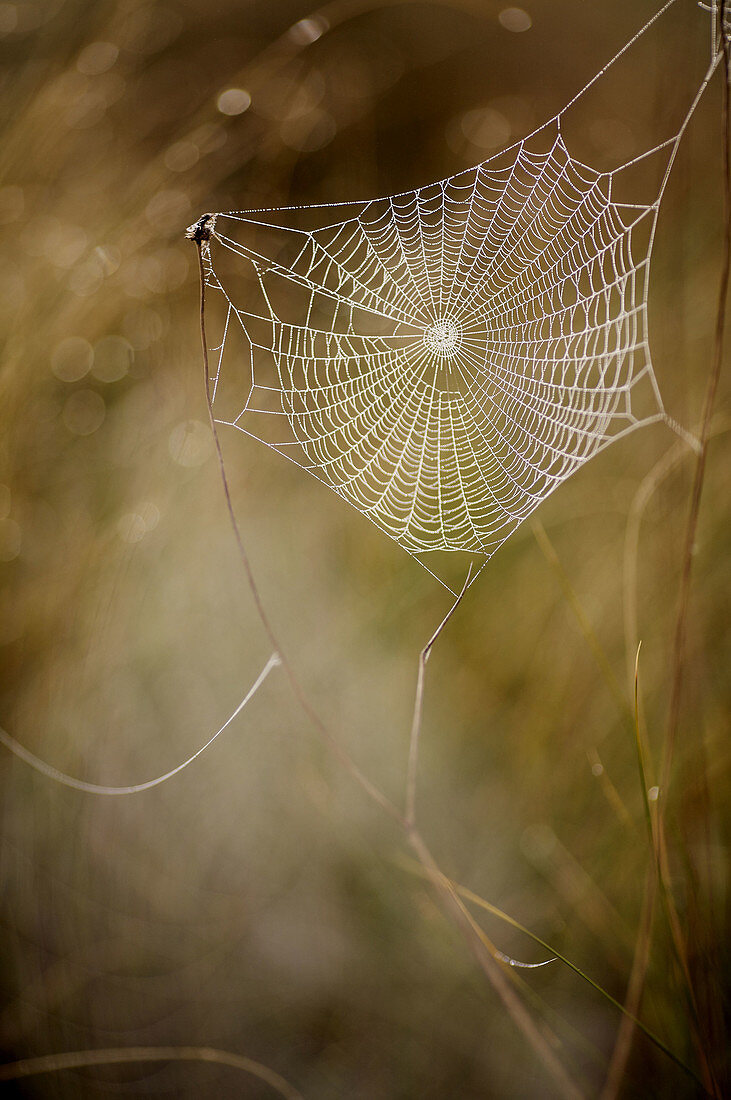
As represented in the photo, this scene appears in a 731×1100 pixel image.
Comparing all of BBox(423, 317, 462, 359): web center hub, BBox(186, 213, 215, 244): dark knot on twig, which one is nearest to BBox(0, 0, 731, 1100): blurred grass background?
BBox(423, 317, 462, 359): web center hub

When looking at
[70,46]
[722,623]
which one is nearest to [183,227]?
[70,46]

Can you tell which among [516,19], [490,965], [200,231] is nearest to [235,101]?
[516,19]

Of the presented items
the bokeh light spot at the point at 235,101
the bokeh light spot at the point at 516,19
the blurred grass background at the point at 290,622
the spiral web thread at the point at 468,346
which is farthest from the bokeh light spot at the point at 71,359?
the bokeh light spot at the point at 516,19

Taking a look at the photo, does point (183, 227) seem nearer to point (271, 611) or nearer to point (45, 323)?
point (45, 323)

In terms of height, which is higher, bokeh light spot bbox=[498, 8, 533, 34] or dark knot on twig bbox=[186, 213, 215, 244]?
bokeh light spot bbox=[498, 8, 533, 34]

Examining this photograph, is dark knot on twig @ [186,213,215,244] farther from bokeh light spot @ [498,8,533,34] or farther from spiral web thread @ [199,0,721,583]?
bokeh light spot @ [498,8,533,34]

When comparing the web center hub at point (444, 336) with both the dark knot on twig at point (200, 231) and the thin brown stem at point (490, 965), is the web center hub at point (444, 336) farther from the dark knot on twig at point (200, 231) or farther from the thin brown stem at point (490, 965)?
the thin brown stem at point (490, 965)
